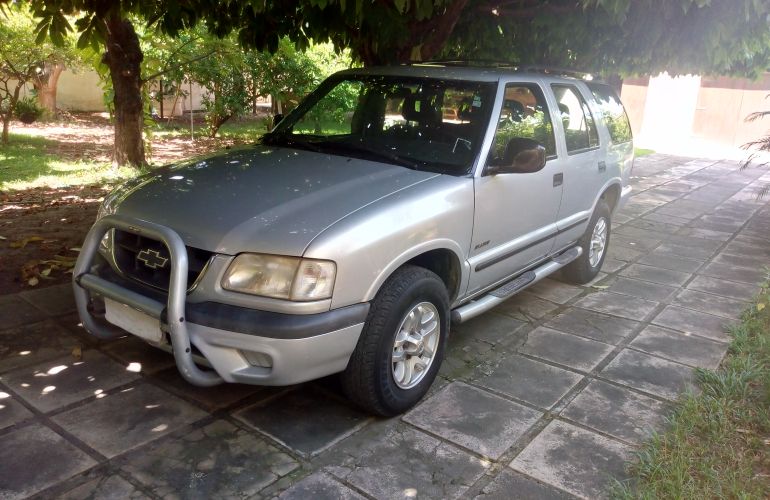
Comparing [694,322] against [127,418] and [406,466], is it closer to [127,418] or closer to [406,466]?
[406,466]

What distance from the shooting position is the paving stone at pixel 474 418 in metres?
3.38

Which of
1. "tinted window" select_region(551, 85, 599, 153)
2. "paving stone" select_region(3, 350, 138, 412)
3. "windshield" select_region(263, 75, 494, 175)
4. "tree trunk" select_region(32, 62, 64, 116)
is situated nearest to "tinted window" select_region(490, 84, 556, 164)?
"windshield" select_region(263, 75, 494, 175)

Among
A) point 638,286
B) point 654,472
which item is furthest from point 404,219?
point 638,286

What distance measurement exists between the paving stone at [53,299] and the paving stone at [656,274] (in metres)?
5.02

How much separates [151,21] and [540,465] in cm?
541

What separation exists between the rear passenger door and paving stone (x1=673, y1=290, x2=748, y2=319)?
113 cm

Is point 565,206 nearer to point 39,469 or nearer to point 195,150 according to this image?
point 39,469

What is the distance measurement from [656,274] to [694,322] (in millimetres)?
1380

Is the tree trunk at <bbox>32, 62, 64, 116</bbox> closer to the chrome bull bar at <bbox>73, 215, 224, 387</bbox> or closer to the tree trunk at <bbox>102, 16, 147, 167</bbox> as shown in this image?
the tree trunk at <bbox>102, 16, 147, 167</bbox>

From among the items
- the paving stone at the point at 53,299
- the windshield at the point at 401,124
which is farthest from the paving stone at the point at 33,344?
the windshield at the point at 401,124

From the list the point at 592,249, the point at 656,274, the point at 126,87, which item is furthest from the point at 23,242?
the point at 656,274

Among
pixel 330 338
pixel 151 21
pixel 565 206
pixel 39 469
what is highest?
pixel 151 21

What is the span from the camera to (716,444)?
3.40 meters

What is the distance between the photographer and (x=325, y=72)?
16.4 meters
